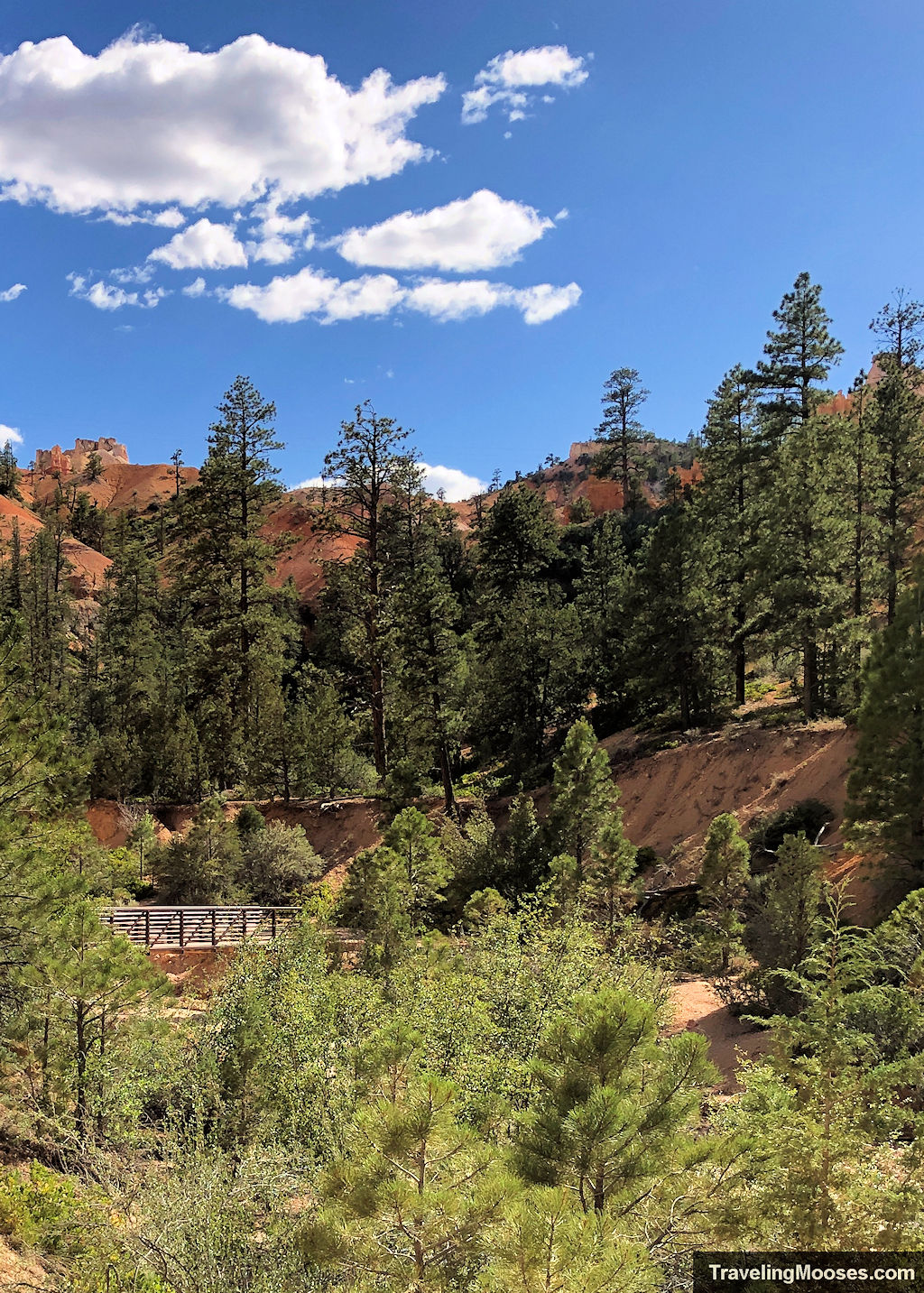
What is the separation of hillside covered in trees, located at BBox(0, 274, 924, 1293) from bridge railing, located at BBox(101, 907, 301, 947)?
5.28 feet

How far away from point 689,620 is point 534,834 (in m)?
11.1

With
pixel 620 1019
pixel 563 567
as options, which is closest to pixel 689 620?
pixel 620 1019

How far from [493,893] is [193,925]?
305 inches

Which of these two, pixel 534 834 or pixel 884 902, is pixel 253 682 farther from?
pixel 884 902

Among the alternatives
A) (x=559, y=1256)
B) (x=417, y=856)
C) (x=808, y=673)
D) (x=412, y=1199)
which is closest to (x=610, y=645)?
(x=808, y=673)

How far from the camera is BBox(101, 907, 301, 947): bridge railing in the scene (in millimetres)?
18156

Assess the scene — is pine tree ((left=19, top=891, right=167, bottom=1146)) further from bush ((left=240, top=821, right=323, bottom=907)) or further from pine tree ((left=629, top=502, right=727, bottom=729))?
pine tree ((left=629, top=502, right=727, bottom=729))

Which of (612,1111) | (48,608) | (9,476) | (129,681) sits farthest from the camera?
(9,476)

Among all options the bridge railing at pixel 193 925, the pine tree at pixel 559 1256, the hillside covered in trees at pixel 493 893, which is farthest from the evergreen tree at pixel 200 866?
the pine tree at pixel 559 1256

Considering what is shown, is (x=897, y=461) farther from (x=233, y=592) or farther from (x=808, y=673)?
(x=233, y=592)

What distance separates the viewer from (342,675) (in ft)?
101

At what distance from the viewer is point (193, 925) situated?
19.4 metres

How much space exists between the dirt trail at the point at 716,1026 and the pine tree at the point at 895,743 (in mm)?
4461

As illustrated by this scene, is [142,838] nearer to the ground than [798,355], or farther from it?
nearer to the ground
